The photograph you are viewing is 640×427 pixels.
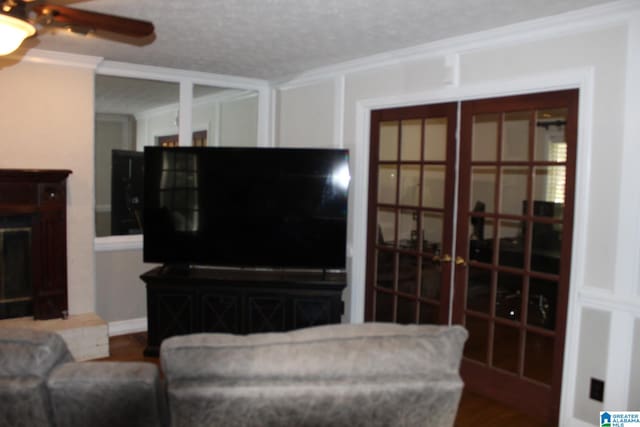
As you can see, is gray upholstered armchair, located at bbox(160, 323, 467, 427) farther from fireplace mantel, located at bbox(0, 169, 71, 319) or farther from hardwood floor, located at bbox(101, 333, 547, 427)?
fireplace mantel, located at bbox(0, 169, 71, 319)

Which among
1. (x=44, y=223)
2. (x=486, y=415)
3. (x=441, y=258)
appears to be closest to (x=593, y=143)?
(x=441, y=258)

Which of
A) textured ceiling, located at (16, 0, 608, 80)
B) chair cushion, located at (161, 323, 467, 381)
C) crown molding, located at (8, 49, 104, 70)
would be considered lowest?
chair cushion, located at (161, 323, 467, 381)

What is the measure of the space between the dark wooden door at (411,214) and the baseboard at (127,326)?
7.09 feet

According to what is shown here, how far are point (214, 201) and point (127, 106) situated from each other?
1.66m

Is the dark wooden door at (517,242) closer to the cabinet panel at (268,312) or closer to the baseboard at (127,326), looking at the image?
the cabinet panel at (268,312)

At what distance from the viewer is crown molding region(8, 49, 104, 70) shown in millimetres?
4078

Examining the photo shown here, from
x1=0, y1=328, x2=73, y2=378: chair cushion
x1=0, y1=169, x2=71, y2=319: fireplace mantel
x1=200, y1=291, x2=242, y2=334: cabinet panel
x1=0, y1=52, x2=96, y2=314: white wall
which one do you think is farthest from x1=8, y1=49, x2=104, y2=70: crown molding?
x1=0, y1=328, x2=73, y2=378: chair cushion

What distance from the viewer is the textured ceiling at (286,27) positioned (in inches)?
113

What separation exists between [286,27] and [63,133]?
218 centimetres

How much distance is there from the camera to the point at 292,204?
4137 mm

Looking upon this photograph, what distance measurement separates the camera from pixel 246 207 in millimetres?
4172

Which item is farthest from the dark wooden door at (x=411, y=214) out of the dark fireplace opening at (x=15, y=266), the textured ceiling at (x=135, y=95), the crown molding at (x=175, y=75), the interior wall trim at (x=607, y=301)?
the dark fireplace opening at (x=15, y=266)

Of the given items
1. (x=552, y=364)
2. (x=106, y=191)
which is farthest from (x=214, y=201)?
(x=552, y=364)

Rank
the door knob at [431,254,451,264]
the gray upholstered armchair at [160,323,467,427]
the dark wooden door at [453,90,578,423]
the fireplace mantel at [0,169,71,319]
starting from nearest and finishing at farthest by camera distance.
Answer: the gray upholstered armchair at [160,323,467,427], the dark wooden door at [453,90,578,423], the door knob at [431,254,451,264], the fireplace mantel at [0,169,71,319]
